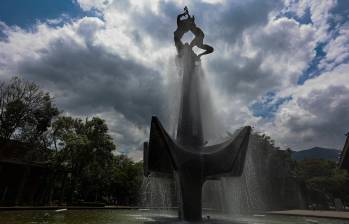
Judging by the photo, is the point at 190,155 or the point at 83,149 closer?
the point at 190,155

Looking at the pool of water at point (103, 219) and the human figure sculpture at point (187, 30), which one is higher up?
the human figure sculpture at point (187, 30)

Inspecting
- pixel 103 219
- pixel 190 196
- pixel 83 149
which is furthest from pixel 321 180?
pixel 103 219

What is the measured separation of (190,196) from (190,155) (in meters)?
1.83

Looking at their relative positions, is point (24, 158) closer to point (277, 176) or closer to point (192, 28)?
point (192, 28)

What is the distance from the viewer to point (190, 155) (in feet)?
44.4

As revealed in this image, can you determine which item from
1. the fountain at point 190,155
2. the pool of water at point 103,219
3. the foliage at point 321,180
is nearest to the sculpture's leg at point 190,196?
the fountain at point 190,155

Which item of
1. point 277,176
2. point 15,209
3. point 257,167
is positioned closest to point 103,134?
Result: point 15,209

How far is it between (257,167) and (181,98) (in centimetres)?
2818

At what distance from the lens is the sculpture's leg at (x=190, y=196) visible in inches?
518

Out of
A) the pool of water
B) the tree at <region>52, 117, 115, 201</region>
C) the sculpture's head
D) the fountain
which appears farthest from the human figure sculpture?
the tree at <region>52, 117, 115, 201</region>

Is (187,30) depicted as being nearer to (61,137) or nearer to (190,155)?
(190,155)

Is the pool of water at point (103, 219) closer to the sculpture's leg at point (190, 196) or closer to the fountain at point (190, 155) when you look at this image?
the sculpture's leg at point (190, 196)

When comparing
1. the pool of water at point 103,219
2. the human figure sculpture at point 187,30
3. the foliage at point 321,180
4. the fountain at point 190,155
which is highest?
the human figure sculpture at point 187,30

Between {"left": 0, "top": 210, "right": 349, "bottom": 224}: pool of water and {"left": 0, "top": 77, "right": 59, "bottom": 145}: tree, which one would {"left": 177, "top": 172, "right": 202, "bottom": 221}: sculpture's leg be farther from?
{"left": 0, "top": 77, "right": 59, "bottom": 145}: tree
